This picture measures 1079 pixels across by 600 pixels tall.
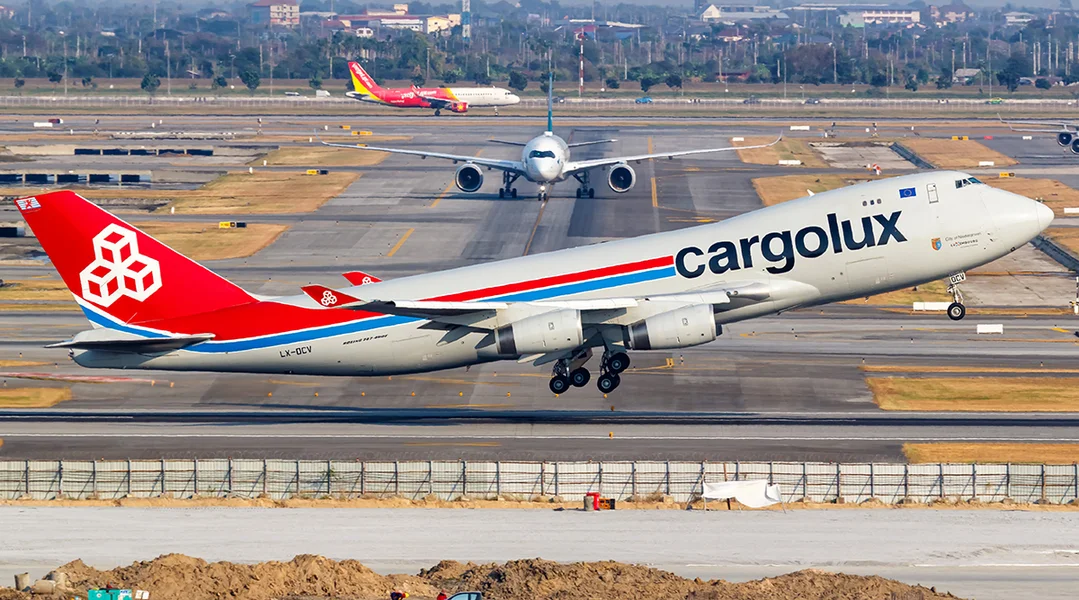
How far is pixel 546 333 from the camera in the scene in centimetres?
5934

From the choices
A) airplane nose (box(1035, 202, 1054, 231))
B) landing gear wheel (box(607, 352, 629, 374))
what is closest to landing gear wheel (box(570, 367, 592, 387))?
landing gear wheel (box(607, 352, 629, 374))

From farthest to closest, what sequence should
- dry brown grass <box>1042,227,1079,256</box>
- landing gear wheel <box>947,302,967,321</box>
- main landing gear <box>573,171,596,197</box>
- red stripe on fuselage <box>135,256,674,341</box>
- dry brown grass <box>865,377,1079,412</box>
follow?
1. main landing gear <box>573,171,596,197</box>
2. dry brown grass <box>1042,227,1079,256</box>
3. dry brown grass <box>865,377,1079,412</box>
4. landing gear wheel <box>947,302,967,321</box>
5. red stripe on fuselage <box>135,256,674,341</box>

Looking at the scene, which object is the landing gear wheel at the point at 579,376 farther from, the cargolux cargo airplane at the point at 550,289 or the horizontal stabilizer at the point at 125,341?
the horizontal stabilizer at the point at 125,341

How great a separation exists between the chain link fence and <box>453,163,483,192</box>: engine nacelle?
293ft

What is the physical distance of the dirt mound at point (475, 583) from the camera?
1566 inches

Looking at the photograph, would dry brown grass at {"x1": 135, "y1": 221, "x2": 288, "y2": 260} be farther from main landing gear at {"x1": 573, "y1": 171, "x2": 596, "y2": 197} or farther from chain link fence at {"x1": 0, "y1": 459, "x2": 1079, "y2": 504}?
chain link fence at {"x1": 0, "y1": 459, "x2": 1079, "y2": 504}

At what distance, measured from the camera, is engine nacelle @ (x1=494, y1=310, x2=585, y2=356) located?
59250mm

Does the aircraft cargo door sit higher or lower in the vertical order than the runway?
higher

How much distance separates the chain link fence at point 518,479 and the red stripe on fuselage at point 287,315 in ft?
28.8

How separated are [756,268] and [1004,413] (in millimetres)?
14760

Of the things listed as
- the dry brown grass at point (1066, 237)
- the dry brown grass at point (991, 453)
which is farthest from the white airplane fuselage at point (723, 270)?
A: the dry brown grass at point (1066, 237)

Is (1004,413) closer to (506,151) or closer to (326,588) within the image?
(326,588)

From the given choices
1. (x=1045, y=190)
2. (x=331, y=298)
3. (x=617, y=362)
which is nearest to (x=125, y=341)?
(x=331, y=298)

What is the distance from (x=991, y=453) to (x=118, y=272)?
35724 millimetres
